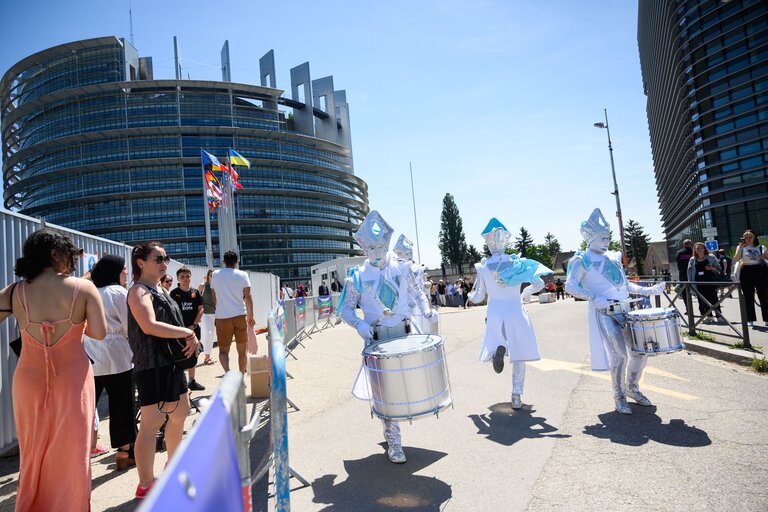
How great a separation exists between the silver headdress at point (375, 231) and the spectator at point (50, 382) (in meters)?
2.51

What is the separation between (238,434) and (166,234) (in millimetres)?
79866

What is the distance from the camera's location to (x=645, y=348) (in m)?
4.91

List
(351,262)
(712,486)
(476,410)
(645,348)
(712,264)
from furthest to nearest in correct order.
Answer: (351,262)
(712,264)
(476,410)
(645,348)
(712,486)

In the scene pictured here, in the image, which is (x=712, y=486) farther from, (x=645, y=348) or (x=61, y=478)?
(x=61, y=478)

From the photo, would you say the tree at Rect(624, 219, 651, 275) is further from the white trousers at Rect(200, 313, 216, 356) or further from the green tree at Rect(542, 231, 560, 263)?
the white trousers at Rect(200, 313, 216, 356)

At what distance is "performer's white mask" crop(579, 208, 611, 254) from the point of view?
5727 mm

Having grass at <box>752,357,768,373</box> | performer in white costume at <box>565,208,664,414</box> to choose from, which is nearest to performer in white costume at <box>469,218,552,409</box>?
performer in white costume at <box>565,208,664,414</box>

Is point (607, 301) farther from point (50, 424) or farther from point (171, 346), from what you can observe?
point (50, 424)

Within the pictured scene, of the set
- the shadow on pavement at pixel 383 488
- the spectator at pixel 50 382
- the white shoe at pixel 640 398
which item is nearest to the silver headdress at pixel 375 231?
the shadow on pavement at pixel 383 488

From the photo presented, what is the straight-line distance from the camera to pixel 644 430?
459cm

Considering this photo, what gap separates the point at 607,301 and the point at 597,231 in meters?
0.92

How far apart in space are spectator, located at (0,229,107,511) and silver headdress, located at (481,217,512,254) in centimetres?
477

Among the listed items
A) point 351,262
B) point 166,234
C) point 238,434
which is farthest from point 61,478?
point 166,234

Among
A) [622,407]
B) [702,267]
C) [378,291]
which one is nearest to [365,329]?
[378,291]
